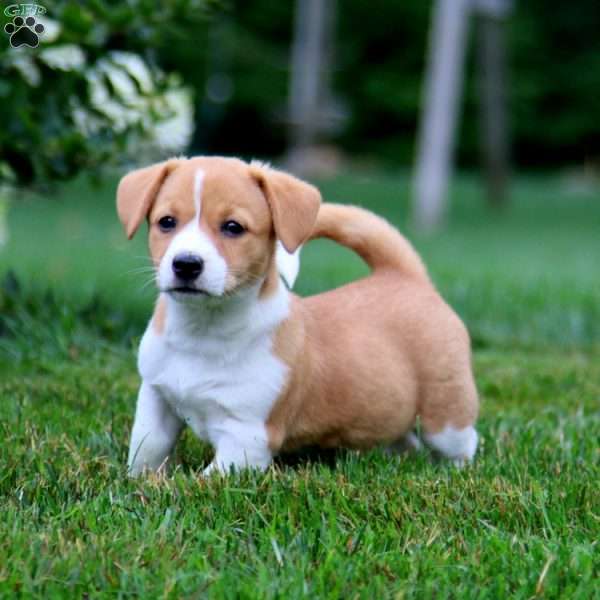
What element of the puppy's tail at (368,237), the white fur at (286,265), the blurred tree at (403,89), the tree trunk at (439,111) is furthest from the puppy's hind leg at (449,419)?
the blurred tree at (403,89)

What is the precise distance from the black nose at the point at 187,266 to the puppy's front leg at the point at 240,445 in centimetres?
Answer: 45

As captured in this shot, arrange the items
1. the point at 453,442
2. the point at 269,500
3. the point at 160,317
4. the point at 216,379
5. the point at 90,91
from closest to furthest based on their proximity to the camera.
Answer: the point at 269,500 < the point at 216,379 < the point at 160,317 < the point at 453,442 < the point at 90,91

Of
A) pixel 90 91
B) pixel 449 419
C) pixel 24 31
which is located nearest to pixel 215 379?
pixel 449 419

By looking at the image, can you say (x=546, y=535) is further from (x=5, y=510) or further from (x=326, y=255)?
(x=326, y=255)

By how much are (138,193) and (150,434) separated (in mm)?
657

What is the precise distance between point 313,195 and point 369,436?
0.79m

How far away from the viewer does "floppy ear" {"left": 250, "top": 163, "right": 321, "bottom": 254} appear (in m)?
3.08

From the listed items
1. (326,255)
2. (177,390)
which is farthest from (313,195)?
(326,255)

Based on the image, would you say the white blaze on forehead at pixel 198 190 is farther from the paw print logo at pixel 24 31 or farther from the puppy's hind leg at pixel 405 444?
the paw print logo at pixel 24 31

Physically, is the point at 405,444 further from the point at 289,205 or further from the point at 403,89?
the point at 403,89

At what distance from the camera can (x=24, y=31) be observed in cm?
443

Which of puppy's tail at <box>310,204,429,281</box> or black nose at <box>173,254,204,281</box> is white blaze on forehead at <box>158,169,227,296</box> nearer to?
black nose at <box>173,254,204,281</box>

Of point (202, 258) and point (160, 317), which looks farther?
point (160, 317)

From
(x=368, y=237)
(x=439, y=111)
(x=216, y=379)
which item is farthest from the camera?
(x=439, y=111)
